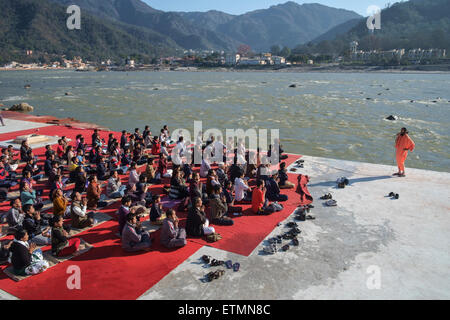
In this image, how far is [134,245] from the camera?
7426 millimetres

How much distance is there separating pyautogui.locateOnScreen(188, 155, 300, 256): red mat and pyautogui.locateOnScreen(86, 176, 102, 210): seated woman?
11.3ft

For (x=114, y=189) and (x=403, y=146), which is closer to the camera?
(x=114, y=189)

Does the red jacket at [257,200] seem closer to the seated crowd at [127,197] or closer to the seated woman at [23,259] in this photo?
the seated crowd at [127,197]

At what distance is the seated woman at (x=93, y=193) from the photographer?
9.55 m

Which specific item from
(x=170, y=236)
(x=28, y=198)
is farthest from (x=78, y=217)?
(x=170, y=236)

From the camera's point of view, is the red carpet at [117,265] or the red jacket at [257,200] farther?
the red jacket at [257,200]

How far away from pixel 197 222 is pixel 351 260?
3.53m

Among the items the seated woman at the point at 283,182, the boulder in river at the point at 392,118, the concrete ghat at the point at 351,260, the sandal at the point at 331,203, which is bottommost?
the concrete ghat at the point at 351,260

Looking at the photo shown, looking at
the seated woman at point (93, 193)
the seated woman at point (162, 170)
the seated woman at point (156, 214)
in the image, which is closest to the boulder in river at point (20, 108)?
the seated woman at point (162, 170)

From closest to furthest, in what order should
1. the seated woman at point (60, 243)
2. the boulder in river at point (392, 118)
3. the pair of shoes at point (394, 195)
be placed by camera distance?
the seated woman at point (60, 243) < the pair of shoes at point (394, 195) < the boulder in river at point (392, 118)

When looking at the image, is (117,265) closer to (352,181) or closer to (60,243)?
(60,243)

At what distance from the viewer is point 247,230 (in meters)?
8.52

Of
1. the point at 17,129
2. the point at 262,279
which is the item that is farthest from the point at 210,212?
the point at 17,129
